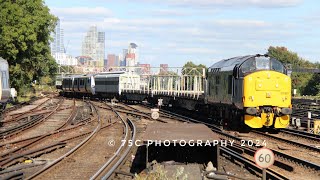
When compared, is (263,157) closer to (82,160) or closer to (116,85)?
(82,160)

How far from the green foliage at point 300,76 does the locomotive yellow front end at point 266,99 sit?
59.8 meters

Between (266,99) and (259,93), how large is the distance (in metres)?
0.40

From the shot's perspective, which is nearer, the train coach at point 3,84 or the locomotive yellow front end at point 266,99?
the locomotive yellow front end at point 266,99

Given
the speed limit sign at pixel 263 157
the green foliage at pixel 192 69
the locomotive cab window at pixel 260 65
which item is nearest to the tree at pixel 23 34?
the green foliage at pixel 192 69

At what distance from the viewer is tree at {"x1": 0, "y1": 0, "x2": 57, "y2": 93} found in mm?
41156

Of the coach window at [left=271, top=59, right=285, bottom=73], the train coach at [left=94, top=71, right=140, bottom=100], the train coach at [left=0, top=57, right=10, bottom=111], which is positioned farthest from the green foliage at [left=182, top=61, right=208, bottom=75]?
the coach window at [left=271, top=59, right=285, bottom=73]

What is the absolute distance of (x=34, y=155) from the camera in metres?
15.8

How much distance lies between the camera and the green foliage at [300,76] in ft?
290

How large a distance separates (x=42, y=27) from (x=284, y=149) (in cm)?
3483

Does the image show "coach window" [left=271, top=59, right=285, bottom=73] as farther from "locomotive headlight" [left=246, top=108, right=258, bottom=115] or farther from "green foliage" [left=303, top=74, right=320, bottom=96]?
"green foliage" [left=303, top=74, right=320, bottom=96]

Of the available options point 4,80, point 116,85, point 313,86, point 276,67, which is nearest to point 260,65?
point 276,67

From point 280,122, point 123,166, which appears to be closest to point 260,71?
point 280,122

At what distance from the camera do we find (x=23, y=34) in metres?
42.8

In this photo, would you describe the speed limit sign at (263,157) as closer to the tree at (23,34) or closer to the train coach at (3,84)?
the train coach at (3,84)
